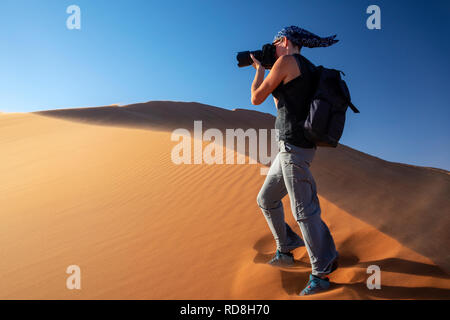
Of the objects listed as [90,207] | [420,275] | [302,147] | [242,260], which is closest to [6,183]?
[90,207]

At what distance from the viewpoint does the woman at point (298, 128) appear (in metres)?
2.33

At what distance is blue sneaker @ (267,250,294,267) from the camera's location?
3051 millimetres

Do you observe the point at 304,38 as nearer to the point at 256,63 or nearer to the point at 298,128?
the point at 256,63

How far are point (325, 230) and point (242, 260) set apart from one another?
1.03 m

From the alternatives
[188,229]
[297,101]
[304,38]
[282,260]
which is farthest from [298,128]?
[188,229]

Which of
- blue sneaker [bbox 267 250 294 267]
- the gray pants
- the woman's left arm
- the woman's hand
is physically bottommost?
blue sneaker [bbox 267 250 294 267]

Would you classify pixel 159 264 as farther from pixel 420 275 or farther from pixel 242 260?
pixel 420 275

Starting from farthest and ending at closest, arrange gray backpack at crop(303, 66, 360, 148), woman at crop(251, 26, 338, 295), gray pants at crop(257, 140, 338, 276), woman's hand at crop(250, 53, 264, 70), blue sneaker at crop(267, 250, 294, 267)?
blue sneaker at crop(267, 250, 294, 267), woman's hand at crop(250, 53, 264, 70), gray pants at crop(257, 140, 338, 276), woman at crop(251, 26, 338, 295), gray backpack at crop(303, 66, 360, 148)

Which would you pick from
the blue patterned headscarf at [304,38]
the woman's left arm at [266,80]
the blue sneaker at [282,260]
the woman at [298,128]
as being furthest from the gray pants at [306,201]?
the blue patterned headscarf at [304,38]

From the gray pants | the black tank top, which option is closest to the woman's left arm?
the black tank top

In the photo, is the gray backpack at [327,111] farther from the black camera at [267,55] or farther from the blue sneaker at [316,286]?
the blue sneaker at [316,286]

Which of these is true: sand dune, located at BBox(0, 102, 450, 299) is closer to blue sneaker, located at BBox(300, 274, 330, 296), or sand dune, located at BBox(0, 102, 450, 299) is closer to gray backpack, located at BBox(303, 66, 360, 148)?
blue sneaker, located at BBox(300, 274, 330, 296)

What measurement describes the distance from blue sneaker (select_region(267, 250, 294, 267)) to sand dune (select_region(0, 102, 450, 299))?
136mm
